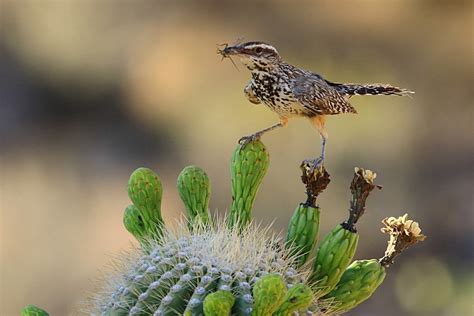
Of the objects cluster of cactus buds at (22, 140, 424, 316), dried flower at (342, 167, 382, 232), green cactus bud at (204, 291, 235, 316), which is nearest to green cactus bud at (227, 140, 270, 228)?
cluster of cactus buds at (22, 140, 424, 316)

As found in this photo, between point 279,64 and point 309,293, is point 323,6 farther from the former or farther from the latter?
point 309,293

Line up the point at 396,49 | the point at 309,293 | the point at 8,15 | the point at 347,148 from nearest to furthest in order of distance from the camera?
the point at 309,293, the point at 347,148, the point at 396,49, the point at 8,15

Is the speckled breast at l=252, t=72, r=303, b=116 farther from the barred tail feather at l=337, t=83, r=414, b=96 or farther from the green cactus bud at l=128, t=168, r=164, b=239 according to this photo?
the green cactus bud at l=128, t=168, r=164, b=239

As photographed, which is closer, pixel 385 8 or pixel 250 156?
pixel 250 156

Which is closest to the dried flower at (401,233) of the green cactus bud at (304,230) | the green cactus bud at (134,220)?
the green cactus bud at (304,230)

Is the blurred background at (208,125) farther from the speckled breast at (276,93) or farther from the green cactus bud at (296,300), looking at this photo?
the green cactus bud at (296,300)

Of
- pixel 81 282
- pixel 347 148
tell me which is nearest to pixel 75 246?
pixel 81 282

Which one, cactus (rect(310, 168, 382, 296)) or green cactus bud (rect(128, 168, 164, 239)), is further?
green cactus bud (rect(128, 168, 164, 239))

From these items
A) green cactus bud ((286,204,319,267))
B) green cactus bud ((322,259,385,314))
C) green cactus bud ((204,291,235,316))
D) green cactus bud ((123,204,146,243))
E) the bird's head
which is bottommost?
green cactus bud ((322,259,385,314))
